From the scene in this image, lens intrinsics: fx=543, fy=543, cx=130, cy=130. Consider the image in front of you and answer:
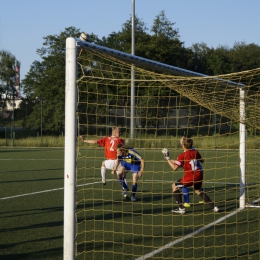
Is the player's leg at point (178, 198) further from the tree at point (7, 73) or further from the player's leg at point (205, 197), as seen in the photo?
the tree at point (7, 73)

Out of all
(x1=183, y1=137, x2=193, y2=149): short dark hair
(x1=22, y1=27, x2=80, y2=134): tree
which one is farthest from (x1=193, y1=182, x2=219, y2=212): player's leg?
(x1=22, y1=27, x2=80, y2=134): tree

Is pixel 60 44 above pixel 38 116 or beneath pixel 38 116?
above

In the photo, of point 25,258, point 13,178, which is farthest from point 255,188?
point 25,258

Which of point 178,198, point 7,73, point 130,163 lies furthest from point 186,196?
point 7,73

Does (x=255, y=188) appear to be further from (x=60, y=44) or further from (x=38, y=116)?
(x=60, y=44)

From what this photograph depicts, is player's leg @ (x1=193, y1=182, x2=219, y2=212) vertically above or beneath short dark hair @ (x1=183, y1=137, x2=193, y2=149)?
beneath

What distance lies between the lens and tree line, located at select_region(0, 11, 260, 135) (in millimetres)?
33312

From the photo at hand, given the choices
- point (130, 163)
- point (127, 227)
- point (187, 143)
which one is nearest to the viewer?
point (127, 227)

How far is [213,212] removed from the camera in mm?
9219

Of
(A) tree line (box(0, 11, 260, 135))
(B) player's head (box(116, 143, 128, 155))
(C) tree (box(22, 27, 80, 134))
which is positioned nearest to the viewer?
(B) player's head (box(116, 143, 128, 155))

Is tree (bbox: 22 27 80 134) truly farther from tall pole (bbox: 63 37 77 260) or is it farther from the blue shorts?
tall pole (bbox: 63 37 77 260)

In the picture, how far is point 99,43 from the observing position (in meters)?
52.8

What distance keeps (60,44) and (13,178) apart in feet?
125

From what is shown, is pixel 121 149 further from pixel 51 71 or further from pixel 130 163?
pixel 51 71
